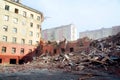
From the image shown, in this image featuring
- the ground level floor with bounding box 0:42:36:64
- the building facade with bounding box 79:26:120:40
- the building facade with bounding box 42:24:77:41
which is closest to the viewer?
the ground level floor with bounding box 0:42:36:64

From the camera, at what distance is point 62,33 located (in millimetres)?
80938

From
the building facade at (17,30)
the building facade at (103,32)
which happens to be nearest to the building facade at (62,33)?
the building facade at (103,32)

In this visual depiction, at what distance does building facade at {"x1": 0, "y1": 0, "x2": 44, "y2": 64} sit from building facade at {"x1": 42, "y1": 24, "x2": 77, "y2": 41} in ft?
87.1

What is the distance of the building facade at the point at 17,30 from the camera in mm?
41094

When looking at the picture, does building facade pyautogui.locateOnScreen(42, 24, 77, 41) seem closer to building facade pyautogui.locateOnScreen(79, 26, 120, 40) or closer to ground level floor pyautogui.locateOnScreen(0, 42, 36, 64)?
building facade pyautogui.locateOnScreen(79, 26, 120, 40)

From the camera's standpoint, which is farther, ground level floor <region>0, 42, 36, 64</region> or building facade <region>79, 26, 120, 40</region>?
A: building facade <region>79, 26, 120, 40</region>

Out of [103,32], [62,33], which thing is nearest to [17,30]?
[62,33]

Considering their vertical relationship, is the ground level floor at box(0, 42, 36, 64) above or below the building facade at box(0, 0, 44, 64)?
below

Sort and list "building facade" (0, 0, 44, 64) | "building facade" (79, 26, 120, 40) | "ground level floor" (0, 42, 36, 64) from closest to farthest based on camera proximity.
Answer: "ground level floor" (0, 42, 36, 64), "building facade" (0, 0, 44, 64), "building facade" (79, 26, 120, 40)

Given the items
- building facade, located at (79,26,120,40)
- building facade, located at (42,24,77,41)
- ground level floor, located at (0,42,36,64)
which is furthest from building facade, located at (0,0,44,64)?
building facade, located at (79,26,120,40)

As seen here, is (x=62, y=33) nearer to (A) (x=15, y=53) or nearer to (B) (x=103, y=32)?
(B) (x=103, y=32)

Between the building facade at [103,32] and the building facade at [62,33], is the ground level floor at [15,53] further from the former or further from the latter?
the building facade at [103,32]

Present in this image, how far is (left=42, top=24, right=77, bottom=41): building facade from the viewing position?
7762cm

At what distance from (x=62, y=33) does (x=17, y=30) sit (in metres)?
38.6
